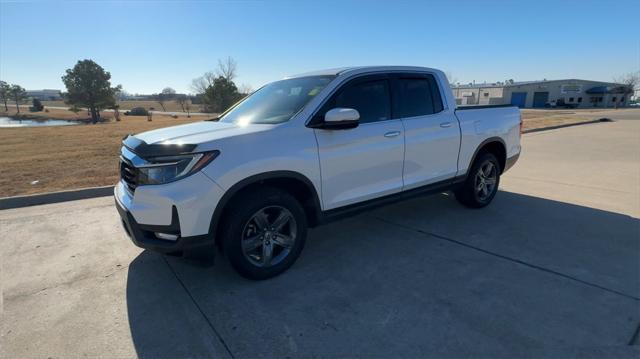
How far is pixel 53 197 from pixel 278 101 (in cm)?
444

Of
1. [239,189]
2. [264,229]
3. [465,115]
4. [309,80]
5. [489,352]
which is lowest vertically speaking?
[489,352]

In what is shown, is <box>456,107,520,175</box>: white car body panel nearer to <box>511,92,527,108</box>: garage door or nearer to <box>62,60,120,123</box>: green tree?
<box>62,60,120,123</box>: green tree

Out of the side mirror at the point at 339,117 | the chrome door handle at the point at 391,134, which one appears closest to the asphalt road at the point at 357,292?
the chrome door handle at the point at 391,134

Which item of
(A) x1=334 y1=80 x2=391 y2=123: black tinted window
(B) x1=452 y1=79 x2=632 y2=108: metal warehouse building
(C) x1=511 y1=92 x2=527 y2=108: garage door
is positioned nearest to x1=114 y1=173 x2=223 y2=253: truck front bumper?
(A) x1=334 y1=80 x2=391 y2=123: black tinted window

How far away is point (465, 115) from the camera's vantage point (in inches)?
191

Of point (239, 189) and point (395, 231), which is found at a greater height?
point (239, 189)

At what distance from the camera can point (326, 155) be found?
3463 mm

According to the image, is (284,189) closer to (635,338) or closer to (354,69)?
(354,69)

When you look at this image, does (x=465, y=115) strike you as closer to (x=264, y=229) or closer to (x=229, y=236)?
(x=264, y=229)

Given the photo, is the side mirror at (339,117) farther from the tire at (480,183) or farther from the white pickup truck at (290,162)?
the tire at (480,183)

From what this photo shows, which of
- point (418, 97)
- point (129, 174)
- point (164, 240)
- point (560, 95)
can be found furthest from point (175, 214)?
point (560, 95)

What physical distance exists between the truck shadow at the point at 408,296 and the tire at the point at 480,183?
A: 2.32ft

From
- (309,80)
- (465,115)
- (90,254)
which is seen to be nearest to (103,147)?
(90,254)

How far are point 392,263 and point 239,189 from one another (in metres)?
A: 1.73
